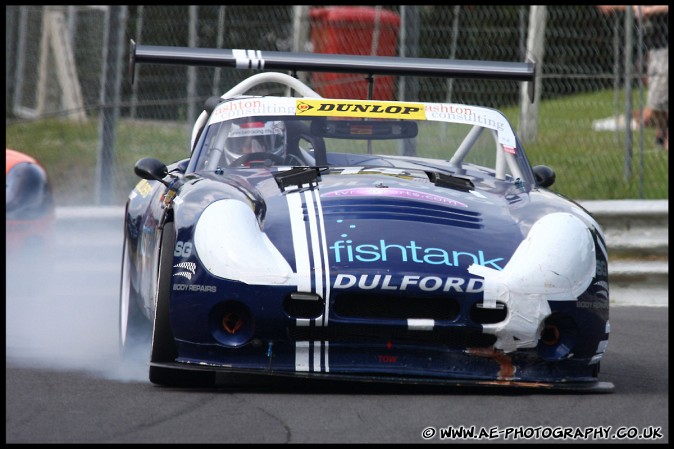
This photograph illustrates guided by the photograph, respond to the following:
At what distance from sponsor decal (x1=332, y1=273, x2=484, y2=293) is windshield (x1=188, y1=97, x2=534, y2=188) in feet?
5.21

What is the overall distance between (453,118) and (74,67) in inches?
322

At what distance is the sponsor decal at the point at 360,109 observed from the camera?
661cm

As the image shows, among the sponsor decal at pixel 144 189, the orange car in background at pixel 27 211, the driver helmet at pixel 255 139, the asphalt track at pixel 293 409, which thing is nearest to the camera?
the asphalt track at pixel 293 409

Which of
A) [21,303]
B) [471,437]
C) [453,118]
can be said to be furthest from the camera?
[21,303]

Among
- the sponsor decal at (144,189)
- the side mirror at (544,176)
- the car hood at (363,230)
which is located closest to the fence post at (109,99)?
the sponsor decal at (144,189)

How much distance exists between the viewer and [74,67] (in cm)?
1419

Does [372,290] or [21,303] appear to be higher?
[372,290]

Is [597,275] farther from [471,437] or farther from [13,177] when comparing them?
[13,177]

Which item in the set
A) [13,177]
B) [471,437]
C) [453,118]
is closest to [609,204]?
[453,118]

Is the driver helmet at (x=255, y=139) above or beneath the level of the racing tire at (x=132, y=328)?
above

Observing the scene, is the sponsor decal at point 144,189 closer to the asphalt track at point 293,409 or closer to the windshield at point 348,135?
the windshield at point 348,135

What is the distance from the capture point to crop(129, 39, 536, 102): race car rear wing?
725 centimetres

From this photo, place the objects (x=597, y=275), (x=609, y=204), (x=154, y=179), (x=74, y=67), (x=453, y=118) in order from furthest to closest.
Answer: (x=74, y=67) → (x=609, y=204) → (x=453, y=118) → (x=154, y=179) → (x=597, y=275)

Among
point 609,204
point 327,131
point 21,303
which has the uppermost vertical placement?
point 327,131
